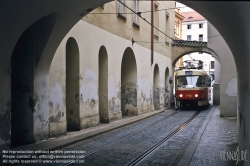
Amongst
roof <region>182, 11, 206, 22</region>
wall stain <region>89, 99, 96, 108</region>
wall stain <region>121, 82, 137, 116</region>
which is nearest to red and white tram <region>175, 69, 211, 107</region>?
wall stain <region>121, 82, 137, 116</region>

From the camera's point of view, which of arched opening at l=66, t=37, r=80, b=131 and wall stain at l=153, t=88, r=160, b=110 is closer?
arched opening at l=66, t=37, r=80, b=131

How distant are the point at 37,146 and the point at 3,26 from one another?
3.35 meters

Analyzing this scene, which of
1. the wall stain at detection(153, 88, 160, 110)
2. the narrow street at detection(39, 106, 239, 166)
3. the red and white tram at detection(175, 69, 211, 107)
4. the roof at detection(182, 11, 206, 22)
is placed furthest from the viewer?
the roof at detection(182, 11, 206, 22)

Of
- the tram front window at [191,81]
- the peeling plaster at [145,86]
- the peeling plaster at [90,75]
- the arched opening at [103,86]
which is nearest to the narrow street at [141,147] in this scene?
the arched opening at [103,86]

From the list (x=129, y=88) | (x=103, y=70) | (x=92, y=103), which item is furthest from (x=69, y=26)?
(x=129, y=88)

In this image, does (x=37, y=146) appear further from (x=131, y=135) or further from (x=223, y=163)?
(x=223, y=163)

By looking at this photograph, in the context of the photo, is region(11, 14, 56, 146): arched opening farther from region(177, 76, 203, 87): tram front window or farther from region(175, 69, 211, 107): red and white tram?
region(177, 76, 203, 87): tram front window

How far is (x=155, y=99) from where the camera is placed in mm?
24516

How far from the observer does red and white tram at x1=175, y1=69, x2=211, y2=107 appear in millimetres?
25312

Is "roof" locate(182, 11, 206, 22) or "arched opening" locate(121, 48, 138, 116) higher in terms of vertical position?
"roof" locate(182, 11, 206, 22)

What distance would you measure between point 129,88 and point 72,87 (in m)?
7.09

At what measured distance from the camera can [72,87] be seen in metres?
13.3

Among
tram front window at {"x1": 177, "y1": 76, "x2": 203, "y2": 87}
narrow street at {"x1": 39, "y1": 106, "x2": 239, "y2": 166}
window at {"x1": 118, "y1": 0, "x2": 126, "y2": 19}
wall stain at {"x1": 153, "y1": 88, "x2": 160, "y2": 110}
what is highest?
window at {"x1": 118, "y1": 0, "x2": 126, "y2": 19}

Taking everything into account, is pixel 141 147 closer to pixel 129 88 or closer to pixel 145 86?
pixel 129 88
